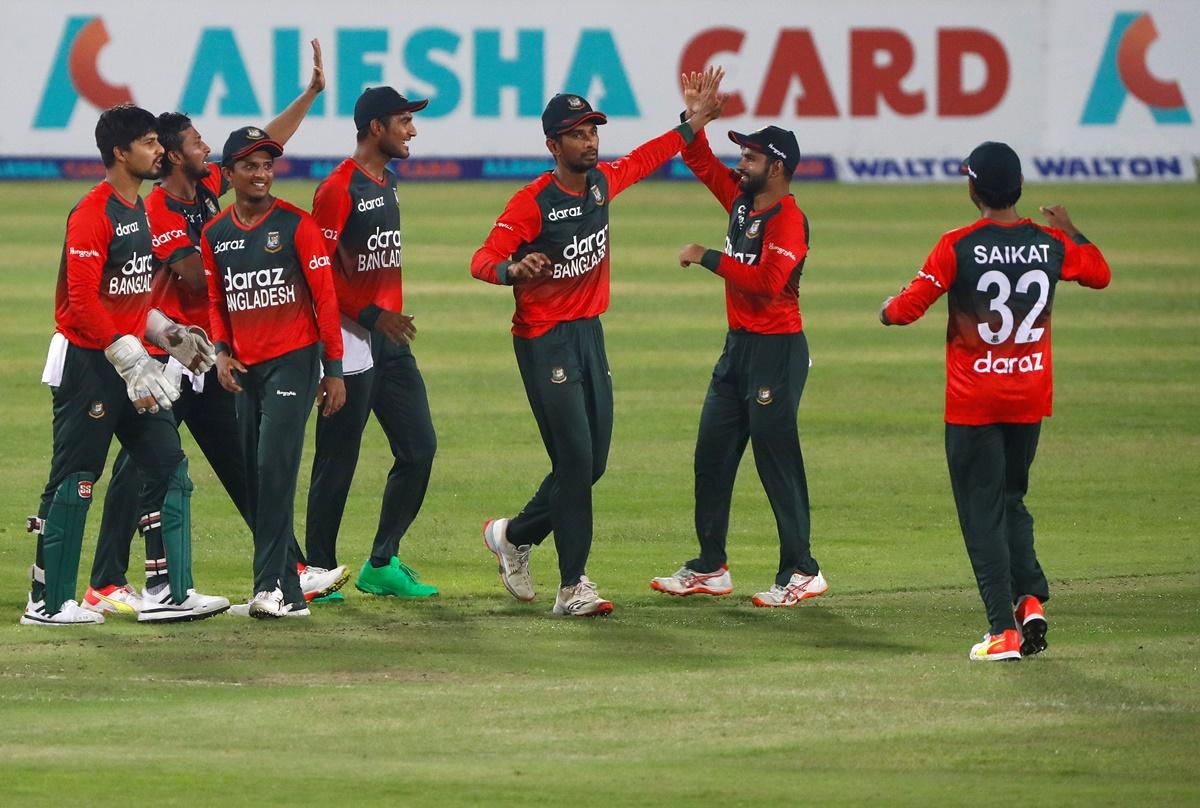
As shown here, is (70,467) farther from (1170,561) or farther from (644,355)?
(644,355)

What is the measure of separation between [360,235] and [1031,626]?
3487mm

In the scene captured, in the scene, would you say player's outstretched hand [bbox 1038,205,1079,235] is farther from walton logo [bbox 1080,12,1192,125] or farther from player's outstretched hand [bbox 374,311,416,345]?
walton logo [bbox 1080,12,1192,125]

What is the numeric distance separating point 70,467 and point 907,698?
3.64 metres

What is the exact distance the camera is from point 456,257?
22.7m

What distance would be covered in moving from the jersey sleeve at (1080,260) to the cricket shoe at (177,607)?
3.82 meters

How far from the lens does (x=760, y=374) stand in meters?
9.60

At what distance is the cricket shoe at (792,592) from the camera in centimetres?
943

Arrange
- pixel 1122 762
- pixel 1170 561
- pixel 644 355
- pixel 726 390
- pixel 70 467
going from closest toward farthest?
pixel 1122 762 < pixel 70 467 < pixel 726 390 < pixel 1170 561 < pixel 644 355

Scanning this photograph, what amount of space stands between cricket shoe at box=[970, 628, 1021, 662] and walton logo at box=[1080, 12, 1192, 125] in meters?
24.2

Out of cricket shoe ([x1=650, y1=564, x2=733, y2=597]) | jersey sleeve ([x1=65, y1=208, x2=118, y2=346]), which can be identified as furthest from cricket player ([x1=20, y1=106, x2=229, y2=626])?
cricket shoe ([x1=650, y1=564, x2=733, y2=597])

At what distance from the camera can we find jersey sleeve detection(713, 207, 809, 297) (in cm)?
940

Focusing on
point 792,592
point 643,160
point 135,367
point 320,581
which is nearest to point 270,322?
point 135,367

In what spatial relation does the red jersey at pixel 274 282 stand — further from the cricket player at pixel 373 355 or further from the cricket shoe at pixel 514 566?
the cricket shoe at pixel 514 566

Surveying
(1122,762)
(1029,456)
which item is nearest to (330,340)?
(1029,456)
